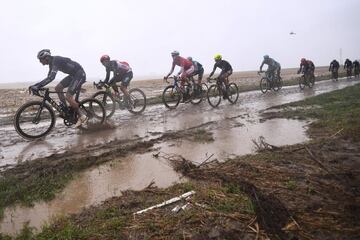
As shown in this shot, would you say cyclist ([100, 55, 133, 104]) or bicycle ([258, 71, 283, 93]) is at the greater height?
cyclist ([100, 55, 133, 104])

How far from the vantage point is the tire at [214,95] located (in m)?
14.3

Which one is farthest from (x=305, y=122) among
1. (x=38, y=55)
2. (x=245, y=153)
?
(x=38, y=55)

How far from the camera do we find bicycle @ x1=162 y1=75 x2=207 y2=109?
13984 mm

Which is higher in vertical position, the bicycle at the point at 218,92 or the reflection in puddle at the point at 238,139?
the bicycle at the point at 218,92

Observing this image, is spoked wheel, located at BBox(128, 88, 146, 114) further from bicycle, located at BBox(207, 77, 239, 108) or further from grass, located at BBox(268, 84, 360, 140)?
grass, located at BBox(268, 84, 360, 140)

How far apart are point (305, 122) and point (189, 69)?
639 centimetres

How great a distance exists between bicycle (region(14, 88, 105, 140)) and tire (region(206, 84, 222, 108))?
5.49 m

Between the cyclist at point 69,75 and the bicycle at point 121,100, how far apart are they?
2109 millimetres

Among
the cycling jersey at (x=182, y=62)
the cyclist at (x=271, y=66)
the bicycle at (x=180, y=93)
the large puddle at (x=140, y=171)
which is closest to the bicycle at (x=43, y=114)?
the large puddle at (x=140, y=171)

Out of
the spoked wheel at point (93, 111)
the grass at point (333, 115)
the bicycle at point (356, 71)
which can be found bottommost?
the grass at point (333, 115)

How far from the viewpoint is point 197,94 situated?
48.9 ft

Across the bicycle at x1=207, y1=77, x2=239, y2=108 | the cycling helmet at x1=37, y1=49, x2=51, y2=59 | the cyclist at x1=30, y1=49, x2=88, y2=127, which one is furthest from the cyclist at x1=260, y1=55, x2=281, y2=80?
the cycling helmet at x1=37, y1=49, x2=51, y2=59

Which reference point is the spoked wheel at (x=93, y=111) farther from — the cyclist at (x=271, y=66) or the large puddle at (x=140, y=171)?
the cyclist at (x=271, y=66)

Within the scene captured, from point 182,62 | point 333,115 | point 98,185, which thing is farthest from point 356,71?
point 98,185
